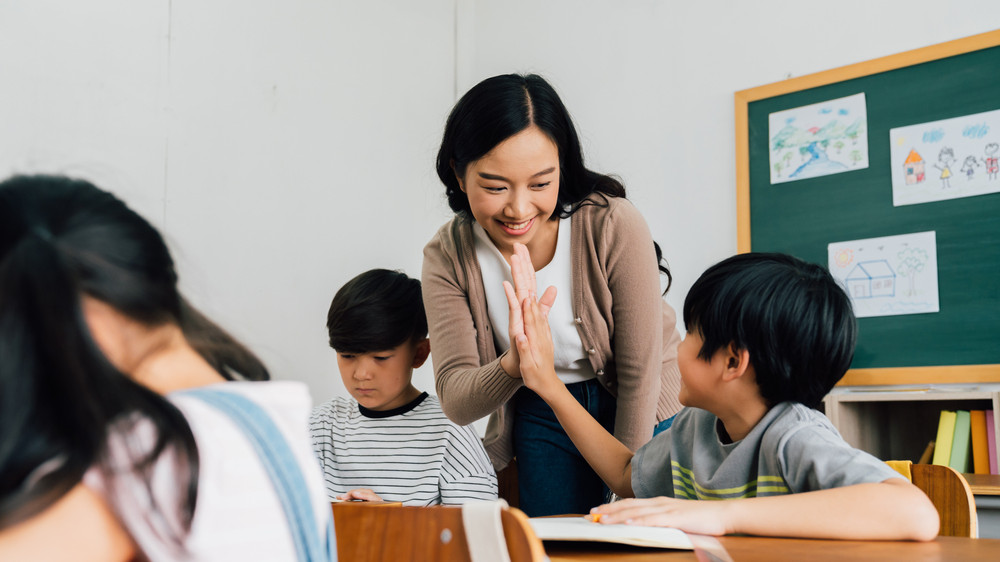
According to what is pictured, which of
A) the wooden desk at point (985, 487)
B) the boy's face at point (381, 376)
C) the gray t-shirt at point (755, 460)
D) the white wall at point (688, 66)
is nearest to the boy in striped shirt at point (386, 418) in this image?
the boy's face at point (381, 376)

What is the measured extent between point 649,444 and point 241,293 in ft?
5.89

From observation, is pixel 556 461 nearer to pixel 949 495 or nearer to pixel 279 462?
pixel 949 495

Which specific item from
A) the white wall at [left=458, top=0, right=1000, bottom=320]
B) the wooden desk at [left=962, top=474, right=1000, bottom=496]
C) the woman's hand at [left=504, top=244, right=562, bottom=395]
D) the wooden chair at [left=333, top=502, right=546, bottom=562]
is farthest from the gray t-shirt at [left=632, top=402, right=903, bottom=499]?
the white wall at [left=458, top=0, right=1000, bottom=320]

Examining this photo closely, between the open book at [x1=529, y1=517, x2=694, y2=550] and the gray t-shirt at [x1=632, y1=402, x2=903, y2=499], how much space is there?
24 cm

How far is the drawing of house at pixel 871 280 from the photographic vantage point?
104 inches

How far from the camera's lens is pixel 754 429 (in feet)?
3.50

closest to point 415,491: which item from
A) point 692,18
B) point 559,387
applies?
point 559,387

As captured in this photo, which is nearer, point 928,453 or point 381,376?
point 381,376

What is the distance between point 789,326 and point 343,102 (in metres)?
2.36

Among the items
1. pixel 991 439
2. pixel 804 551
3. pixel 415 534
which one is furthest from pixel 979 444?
pixel 415 534

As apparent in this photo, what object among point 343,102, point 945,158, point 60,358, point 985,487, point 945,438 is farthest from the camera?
point 343,102

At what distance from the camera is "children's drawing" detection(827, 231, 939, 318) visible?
101 inches

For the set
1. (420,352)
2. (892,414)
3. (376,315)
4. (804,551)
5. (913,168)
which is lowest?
(892,414)

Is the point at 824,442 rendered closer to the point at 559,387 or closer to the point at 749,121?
the point at 559,387
